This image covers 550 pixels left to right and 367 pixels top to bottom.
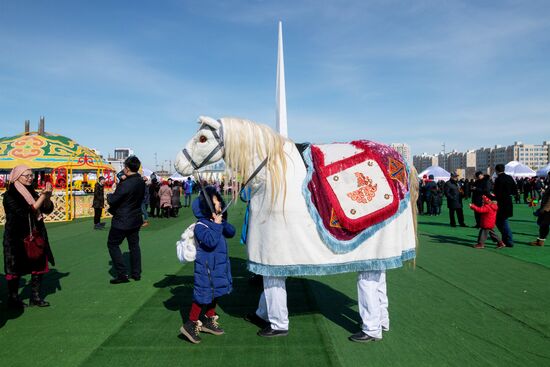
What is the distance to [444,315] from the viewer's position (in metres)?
3.71

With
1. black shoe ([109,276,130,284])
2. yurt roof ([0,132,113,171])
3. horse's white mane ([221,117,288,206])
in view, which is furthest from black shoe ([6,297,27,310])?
yurt roof ([0,132,113,171])

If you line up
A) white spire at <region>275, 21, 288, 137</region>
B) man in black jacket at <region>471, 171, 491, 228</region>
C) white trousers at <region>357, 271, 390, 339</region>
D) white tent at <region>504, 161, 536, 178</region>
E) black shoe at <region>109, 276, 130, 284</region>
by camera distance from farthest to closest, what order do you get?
white tent at <region>504, 161, 536, 178</region>
white spire at <region>275, 21, 288, 137</region>
man in black jacket at <region>471, 171, 491, 228</region>
black shoe at <region>109, 276, 130, 284</region>
white trousers at <region>357, 271, 390, 339</region>

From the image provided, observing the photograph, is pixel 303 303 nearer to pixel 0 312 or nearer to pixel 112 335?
pixel 112 335

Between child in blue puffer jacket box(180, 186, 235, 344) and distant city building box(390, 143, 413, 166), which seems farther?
distant city building box(390, 143, 413, 166)

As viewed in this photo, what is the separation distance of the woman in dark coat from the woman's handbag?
0.18ft

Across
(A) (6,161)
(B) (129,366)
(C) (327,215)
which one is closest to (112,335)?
(B) (129,366)

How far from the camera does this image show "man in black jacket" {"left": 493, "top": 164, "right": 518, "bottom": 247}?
7.25m

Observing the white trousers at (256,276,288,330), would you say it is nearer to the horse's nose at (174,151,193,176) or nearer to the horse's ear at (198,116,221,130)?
the horse's nose at (174,151,193,176)

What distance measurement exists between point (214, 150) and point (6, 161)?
2203cm

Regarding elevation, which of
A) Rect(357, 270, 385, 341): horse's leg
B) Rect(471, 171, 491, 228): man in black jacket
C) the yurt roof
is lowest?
Rect(357, 270, 385, 341): horse's leg

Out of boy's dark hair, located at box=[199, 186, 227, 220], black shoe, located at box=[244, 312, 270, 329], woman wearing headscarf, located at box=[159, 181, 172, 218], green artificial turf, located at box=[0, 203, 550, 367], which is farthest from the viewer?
woman wearing headscarf, located at box=[159, 181, 172, 218]

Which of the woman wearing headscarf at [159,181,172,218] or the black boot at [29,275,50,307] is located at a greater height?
the woman wearing headscarf at [159,181,172,218]

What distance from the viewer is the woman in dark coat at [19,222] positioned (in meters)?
3.91

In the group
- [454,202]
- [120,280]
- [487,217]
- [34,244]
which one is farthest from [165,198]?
[487,217]
